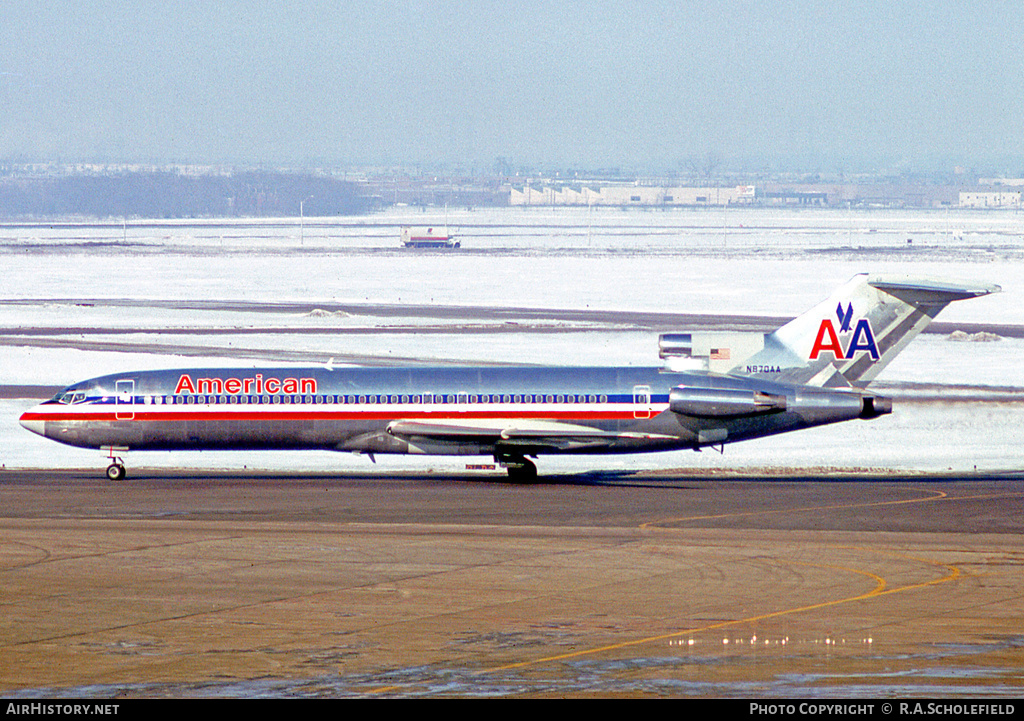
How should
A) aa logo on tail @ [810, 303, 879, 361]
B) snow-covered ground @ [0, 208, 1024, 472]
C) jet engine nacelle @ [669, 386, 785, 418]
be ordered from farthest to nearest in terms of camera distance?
snow-covered ground @ [0, 208, 1024, 472]
aa logo on tail @ [810, 303, 879, 361]
jet engine nacelle @ [669, 386, 785, 418]

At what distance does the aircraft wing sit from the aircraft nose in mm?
11978

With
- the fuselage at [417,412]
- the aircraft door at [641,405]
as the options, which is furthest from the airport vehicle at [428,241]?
the aircraft door at [641,405]

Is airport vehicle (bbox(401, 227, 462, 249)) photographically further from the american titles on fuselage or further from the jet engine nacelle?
the jet engine nacelle

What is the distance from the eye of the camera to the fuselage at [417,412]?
43.8 metres

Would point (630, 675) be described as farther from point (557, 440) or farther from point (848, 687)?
point (557, 440)

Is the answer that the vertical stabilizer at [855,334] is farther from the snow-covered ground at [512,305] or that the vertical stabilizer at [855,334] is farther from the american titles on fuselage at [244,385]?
the american titles on fuselage at [244,385]

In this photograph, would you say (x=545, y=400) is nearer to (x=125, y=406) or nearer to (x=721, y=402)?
(x=721, y=402)

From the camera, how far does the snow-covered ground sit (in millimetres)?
51094

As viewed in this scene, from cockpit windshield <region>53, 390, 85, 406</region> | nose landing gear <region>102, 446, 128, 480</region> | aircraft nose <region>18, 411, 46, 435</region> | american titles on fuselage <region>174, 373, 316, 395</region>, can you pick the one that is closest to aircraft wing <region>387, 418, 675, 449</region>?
american titles on fuselage <region>174, 373, 316, 395</region>

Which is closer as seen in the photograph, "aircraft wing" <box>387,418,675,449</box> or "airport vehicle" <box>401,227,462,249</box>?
"aircraft wing" <box>387,418,675,449</box>

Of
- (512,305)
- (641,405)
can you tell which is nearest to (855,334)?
(641,405)

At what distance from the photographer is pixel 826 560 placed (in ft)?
101

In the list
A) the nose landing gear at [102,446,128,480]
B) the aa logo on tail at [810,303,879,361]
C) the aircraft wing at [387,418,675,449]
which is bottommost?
the nose landing gear at [102,446,128,480]
